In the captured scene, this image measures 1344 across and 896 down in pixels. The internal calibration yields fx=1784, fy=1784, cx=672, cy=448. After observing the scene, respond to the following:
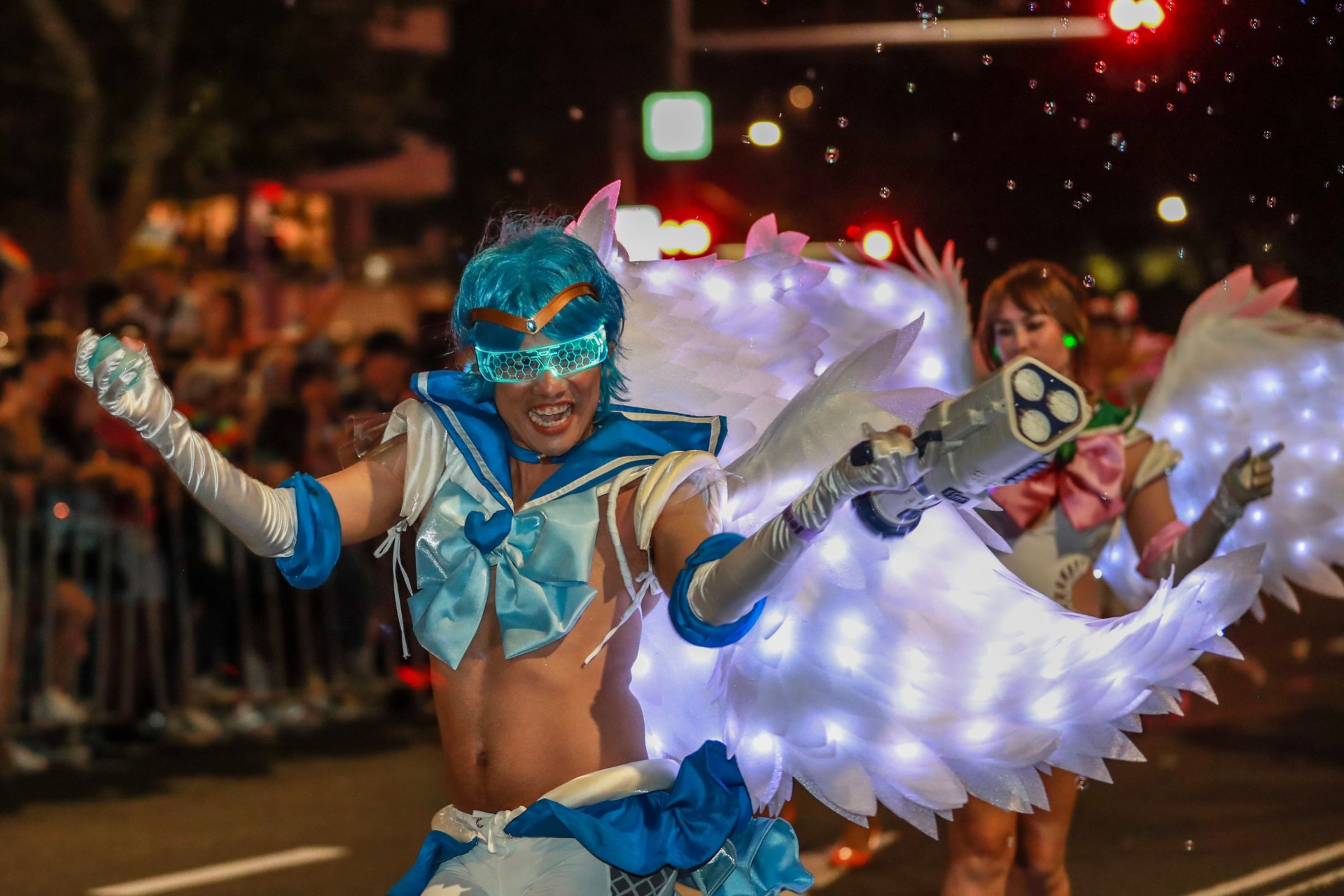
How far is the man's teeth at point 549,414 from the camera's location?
297 centimetres

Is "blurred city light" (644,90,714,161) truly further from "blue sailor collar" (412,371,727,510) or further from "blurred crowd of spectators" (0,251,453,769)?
"blue sailor collar" (412,371,727,510)

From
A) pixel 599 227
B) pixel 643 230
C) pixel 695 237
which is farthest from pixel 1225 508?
pixel 695 237

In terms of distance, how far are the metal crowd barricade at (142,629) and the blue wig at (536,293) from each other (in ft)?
15.1

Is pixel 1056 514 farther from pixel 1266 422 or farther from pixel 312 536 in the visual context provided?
pixel 312 536

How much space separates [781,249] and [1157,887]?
301cm

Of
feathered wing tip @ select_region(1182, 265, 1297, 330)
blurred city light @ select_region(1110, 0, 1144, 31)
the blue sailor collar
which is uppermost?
blurred city light @ select_region(1110, 0, 1144, 31)

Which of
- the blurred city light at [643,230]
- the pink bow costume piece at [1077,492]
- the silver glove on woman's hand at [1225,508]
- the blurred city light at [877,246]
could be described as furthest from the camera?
the blurred city light at [643,230]

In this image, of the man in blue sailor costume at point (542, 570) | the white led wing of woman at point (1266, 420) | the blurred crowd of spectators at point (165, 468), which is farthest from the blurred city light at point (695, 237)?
the man in blue sailor costume at point (542, 570)

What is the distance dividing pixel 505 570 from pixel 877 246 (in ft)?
7.58

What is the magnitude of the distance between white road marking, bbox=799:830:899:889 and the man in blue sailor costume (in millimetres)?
2978

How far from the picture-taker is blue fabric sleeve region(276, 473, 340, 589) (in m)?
2.90

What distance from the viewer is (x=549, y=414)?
2.97m

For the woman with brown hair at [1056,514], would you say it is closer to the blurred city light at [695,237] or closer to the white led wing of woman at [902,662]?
the white led wing of woman at [902,662]

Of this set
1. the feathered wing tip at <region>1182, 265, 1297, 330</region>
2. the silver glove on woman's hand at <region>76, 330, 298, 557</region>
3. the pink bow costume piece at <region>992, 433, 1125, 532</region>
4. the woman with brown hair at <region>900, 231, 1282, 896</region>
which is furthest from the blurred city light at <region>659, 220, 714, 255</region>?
the silver glove on woman's hand at <region>76, 330, 298, 557</region>
